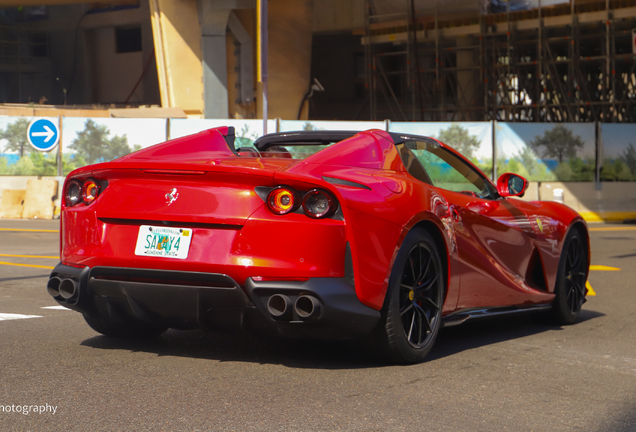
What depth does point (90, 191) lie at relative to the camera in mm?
4484

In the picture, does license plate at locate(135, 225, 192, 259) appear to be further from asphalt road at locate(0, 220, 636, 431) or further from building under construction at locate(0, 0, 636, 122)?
building under construction at locate(0, 0, 636, 122)

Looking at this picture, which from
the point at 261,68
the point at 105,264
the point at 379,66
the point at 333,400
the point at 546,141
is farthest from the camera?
the point at 379,66

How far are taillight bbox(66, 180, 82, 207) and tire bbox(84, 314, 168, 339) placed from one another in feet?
2.46

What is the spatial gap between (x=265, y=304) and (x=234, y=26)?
25387 mm

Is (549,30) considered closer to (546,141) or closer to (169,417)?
(546,141)

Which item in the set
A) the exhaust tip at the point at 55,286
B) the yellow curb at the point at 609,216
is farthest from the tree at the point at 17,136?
the exhaust tip at the point at 55,286

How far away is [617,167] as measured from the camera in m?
21.2

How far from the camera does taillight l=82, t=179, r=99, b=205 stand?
4.46 m

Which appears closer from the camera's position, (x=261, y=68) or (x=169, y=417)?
(x=169, y=417)

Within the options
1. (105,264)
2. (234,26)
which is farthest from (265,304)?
(234,26)

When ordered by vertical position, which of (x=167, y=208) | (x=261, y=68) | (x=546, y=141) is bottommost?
(x=167, y=208)

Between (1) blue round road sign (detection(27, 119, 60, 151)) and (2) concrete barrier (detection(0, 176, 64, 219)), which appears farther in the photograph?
(1) blue round road sign (detection(27, 119, 60, 151))

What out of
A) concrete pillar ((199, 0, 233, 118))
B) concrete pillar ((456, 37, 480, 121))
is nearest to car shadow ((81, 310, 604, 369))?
concrete pillar ((199, 0, 233, 118))

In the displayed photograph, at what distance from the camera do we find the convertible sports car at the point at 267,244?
4012mm
